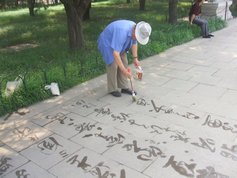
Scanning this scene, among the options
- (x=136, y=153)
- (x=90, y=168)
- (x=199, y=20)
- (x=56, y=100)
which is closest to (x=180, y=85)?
(x=56, y=100)

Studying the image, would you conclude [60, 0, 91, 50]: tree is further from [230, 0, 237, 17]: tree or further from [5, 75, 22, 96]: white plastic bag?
[230, 0, 237, 17]: tree

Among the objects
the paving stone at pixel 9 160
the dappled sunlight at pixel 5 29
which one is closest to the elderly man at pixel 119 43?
the paving stone at pixel 9 160

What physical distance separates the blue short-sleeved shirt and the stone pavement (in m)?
0.83

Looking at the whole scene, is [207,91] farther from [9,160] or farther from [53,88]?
[9,160]

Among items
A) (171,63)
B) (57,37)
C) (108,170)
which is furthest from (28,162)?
(57,37)

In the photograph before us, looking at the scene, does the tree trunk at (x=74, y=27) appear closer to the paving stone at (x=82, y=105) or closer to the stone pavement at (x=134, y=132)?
the stone pavement at (x=134, y=132)

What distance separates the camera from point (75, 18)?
24.0ft

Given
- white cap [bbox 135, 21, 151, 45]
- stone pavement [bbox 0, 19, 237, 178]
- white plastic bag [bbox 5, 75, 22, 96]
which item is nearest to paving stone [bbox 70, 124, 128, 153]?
stone pavement [bbox 0, 19, 237, 178]

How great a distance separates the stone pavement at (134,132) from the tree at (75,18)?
74.5 inches

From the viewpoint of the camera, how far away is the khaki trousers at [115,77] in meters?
4.90

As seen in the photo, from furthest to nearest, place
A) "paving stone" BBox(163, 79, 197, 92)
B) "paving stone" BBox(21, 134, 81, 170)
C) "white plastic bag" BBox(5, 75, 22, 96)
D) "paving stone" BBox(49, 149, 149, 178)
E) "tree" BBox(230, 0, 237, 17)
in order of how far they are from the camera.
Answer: "tree" BBox(230, 0, 237, 17), "paving stone" BBox(163, 79, 197, 92), "white plastic bag" BBox(5, 75, 22, 96), "paving stone" BBox(21, 134, 81, 170), "paving stone" BBox(49, 149, 149, 178)

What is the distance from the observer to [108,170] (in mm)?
3240

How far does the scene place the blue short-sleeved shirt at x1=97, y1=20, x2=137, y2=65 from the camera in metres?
4.36

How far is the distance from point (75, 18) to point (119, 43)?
328cm
